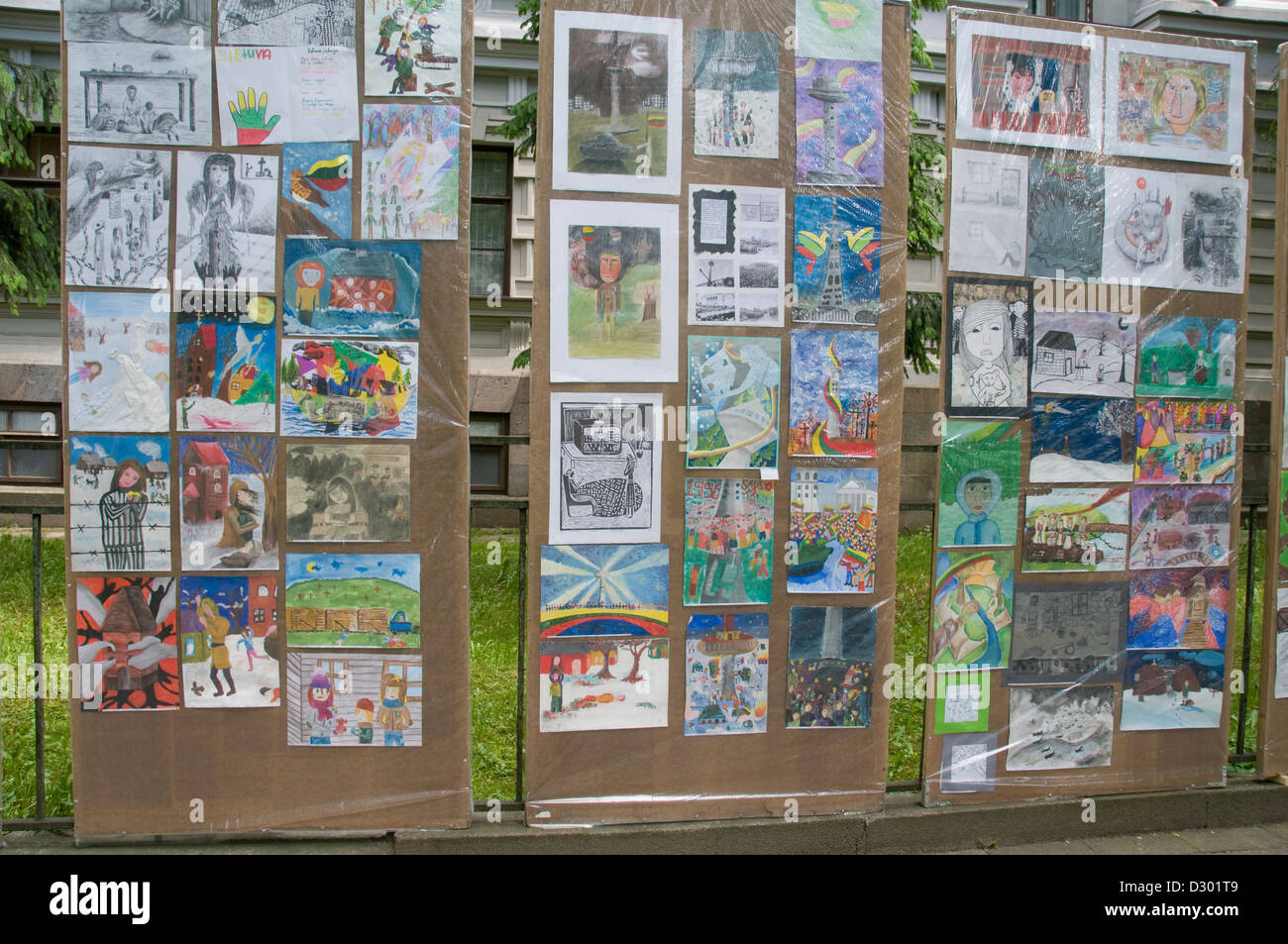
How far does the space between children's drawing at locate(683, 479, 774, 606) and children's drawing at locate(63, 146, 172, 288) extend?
2.06 metres

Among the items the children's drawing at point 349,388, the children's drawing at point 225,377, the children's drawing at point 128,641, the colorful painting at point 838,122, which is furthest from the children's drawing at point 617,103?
the children's drawing at point 128,641

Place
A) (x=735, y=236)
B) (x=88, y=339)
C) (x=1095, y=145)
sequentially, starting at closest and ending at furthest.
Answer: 1. (x=88, y=339)
2. (x=735, y=236)
3. (x=1095, y=145)

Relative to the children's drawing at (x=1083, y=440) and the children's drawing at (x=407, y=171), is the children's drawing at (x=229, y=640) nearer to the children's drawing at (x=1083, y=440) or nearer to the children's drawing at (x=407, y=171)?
the children's drawing at (x=407, y=171)

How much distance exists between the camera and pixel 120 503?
3.56 meters

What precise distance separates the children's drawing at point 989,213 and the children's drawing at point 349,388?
6.99 feet

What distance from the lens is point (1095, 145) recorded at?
406 cm

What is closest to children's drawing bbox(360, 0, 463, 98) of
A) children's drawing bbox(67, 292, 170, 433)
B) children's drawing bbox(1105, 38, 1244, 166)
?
children's drawing bbox(67, 292, 170, 433)

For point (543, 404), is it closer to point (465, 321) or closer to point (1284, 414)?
point (465, 321)

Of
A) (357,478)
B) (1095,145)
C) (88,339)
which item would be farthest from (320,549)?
(1095,145)

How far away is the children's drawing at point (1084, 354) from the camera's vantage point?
13.3 feet

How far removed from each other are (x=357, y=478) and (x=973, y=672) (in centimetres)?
251

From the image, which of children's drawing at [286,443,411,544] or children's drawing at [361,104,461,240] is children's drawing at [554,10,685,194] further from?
children's drawing at [286,443,411,544]

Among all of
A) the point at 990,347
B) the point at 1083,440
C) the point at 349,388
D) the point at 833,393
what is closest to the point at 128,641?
the point at 349,388

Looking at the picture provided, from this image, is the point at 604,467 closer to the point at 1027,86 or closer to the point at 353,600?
the point at 353,600
